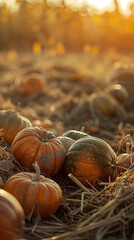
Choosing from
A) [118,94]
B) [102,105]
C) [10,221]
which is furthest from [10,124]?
[118,94]

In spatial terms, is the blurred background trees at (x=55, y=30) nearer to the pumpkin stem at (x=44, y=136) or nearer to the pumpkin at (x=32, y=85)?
the pumpkin at (x=32, y=85)

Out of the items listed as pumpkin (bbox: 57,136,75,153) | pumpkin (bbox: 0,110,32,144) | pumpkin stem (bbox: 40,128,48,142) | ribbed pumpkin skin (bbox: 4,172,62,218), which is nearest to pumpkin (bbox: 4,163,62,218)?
ribbed pumpkin skin (bbox: 4,172,62,218)

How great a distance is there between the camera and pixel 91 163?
3.44m

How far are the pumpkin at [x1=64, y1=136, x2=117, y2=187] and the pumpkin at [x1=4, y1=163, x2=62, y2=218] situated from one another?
0.55 m

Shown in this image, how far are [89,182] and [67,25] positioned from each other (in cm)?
2186

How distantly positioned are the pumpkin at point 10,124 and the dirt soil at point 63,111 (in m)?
0.10

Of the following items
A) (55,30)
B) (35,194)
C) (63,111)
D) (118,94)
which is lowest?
(63,111)

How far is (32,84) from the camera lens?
34.0ft

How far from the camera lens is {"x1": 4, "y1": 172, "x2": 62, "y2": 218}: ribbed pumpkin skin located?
287 cm

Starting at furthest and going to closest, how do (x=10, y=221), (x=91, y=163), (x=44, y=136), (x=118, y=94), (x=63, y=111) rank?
(x=118, y=94)
(x=63, y=111)
(x=44, y=136)
(x=91, y=163)
(x=10, y=221)

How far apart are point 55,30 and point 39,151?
67.0ft

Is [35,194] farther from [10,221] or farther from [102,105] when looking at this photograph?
[102,105]

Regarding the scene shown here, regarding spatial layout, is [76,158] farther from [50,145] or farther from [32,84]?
[32,84]

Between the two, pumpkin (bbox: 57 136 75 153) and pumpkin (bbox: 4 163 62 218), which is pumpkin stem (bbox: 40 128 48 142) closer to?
pumpkin (bbox: 57 136 75 153)
